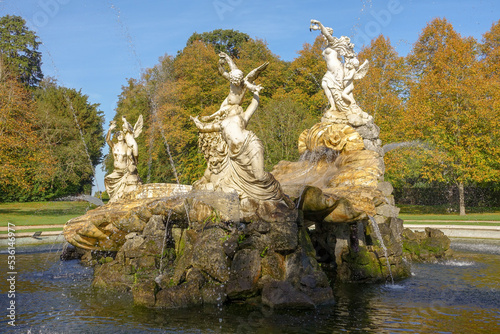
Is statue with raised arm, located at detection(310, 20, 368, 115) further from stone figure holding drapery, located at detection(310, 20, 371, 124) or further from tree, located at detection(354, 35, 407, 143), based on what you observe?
tree, located at detection(354, 35, 407, 143)

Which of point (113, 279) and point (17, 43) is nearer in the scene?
point (113, 279)

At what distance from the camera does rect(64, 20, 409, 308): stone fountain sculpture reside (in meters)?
7.79

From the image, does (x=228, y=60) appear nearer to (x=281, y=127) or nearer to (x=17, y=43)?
(x=281, y=127)

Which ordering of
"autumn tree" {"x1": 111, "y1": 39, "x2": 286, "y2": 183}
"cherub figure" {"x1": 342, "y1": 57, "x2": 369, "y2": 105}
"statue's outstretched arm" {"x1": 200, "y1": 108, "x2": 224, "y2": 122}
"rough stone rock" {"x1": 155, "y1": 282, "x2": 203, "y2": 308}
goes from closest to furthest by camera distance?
"rough stone rock" {"x1": 155, "y1": 282, "x2": 203, "y2": 308}
"statue's outstretched arm" {"x1": 200, "y1": 108, "x2": 224, "y2": 122}
"cherub figure" {"x1": 342, "y1": 57, "x2": 369, "y2": 105}
"autumn tree" {"x1": 111, "y1": 39, "x2": 286, "y2": 183}

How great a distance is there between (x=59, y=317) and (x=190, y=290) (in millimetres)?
2018

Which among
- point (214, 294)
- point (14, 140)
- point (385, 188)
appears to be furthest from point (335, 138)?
point (14, 140)

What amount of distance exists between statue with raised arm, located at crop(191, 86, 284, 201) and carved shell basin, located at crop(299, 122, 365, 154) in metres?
5.38

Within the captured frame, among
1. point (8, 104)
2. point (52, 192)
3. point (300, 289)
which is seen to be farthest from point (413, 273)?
point (52, 192)

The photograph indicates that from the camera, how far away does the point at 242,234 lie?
8.17 meters

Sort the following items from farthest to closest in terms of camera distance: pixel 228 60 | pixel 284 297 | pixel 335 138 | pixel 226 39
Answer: pixel 226 39 → pixel 335 138 → pixel 228 60 → pixel 284 297

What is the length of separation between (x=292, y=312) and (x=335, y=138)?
773 cm

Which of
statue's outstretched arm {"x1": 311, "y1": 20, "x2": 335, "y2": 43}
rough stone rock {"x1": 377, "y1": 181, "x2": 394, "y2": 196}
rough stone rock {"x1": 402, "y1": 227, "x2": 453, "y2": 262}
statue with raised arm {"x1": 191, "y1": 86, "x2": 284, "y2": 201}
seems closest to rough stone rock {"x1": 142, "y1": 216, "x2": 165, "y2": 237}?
statue with raised arm {"x1": 191, "y1": 86, "x2": 284, "y2": 201}

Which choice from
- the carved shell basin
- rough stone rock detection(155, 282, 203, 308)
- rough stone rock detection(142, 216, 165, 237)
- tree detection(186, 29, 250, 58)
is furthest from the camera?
tree detection(186, 29, 250, 58)

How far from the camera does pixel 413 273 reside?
1093 cm
